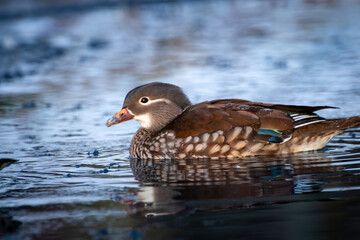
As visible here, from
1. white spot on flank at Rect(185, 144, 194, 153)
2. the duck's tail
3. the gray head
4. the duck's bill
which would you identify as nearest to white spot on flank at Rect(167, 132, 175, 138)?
white spot on flank at Rect(185, 144, 194, 153)

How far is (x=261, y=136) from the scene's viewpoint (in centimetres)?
814

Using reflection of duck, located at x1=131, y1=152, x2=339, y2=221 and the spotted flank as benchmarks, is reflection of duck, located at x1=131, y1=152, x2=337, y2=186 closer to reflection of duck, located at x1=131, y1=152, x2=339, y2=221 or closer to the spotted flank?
reflection of duck, located at x1=131, y1=152, x2=339, y2=221

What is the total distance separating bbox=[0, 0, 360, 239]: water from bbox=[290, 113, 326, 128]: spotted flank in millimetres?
380

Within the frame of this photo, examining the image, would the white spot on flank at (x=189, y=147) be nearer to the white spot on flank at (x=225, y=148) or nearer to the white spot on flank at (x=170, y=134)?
the white spot on flank at (x=170, y=134)

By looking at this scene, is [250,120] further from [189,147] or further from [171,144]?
[171,144]

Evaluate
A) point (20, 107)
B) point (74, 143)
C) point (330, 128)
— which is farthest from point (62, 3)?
point (330, 128)

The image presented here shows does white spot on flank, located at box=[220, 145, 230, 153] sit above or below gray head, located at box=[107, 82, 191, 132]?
below

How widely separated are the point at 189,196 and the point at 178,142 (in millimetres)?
2116

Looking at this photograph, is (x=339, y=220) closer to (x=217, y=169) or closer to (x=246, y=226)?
(x=246, y=226)

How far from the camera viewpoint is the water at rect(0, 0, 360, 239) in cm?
561

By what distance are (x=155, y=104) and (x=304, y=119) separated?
1958 millimetres

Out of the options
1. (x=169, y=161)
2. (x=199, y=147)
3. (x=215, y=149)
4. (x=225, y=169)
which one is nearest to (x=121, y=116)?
(x=169, y=161)

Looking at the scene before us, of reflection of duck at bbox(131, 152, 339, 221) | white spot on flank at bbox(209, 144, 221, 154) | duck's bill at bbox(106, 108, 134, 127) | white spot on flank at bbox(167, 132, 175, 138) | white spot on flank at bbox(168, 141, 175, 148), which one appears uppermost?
duck's bill at bbox(106, 108, 134, 127)

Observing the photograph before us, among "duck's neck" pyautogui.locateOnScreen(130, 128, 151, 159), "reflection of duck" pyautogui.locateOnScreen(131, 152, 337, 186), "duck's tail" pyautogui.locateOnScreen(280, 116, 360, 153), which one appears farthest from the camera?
"duck's neck" pyautogui.locateOnScreen(130, 128, 151, 159)
